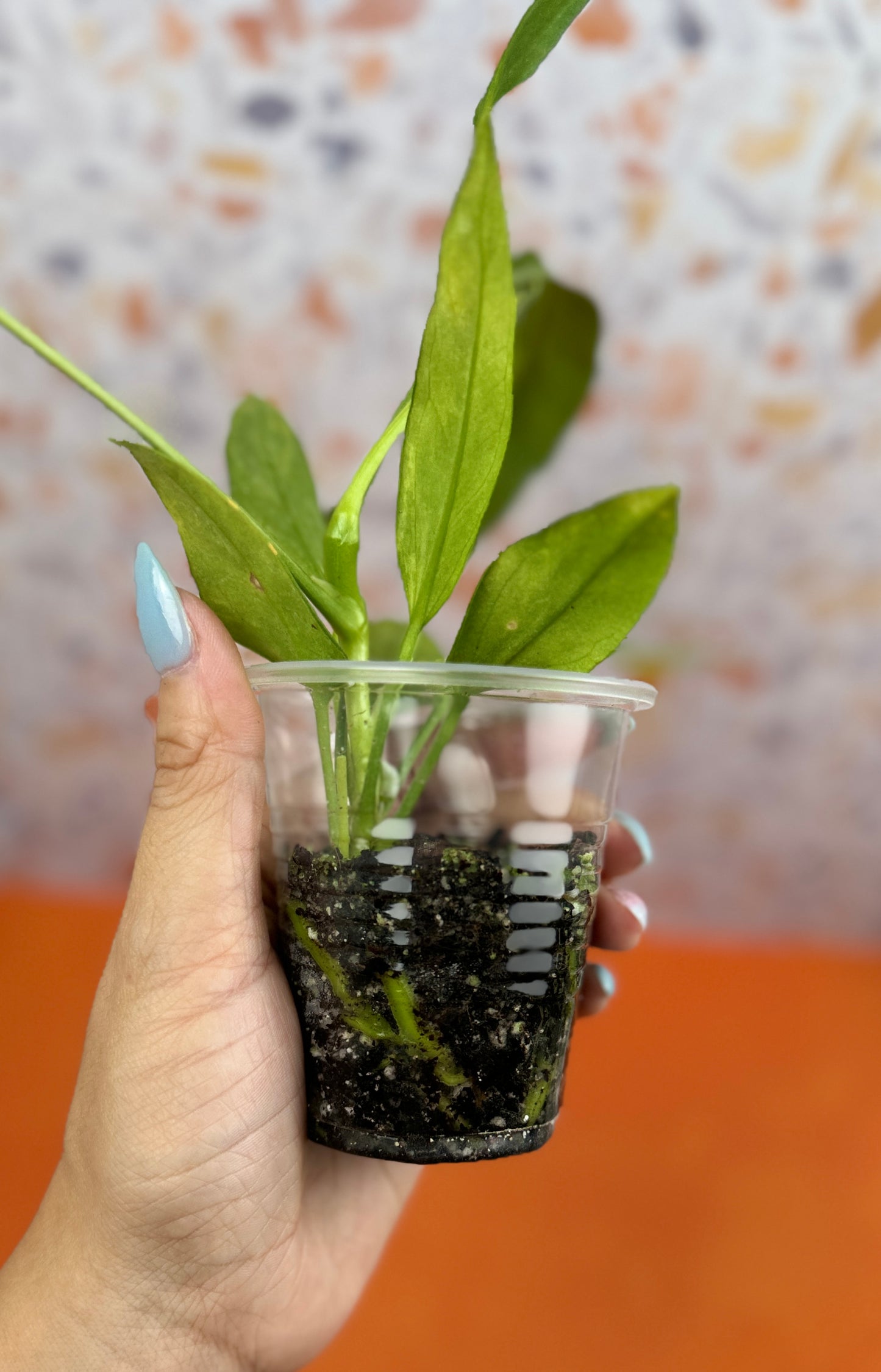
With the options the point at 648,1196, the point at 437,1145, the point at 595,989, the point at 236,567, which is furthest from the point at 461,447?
the point at 648,1196

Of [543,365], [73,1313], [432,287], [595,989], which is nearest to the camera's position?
[73,1313]

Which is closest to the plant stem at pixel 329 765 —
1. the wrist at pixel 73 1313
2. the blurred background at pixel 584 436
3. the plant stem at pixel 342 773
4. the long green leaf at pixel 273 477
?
the plant stem at pixel 342 773

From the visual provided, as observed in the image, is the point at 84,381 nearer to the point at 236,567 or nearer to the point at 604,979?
the point at 236,567

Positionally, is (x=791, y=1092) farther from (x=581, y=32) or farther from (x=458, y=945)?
(x=581, y=32)

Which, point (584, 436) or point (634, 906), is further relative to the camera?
point (584, 436)

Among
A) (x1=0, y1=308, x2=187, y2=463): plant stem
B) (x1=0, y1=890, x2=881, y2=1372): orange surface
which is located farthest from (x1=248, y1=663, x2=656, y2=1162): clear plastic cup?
(x1=0, y1=890, x2=881, y2=1372): orange surface

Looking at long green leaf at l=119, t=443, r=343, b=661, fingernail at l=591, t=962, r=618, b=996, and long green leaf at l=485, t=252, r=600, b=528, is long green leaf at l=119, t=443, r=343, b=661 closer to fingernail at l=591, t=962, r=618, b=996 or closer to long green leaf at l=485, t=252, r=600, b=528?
long green leaf at l=485, t=252, r=600, b=528

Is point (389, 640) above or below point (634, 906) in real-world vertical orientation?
above

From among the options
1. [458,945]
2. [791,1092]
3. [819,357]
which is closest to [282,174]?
[819,357]
